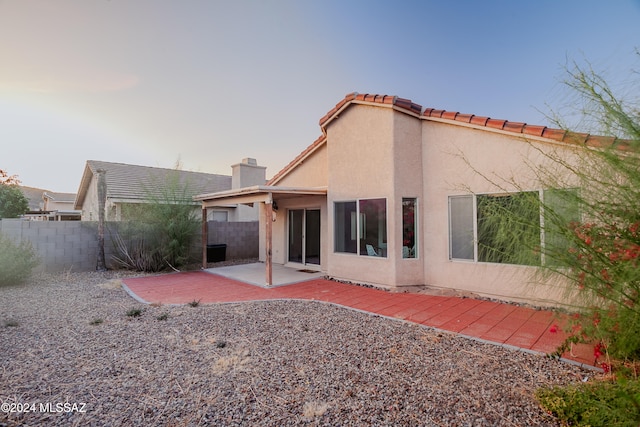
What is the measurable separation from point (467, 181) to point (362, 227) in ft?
11.9

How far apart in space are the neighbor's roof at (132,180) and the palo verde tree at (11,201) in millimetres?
6889

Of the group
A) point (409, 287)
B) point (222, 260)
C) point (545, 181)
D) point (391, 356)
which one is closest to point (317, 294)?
point (409, 287)

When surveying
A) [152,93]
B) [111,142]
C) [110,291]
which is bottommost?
[110,291]

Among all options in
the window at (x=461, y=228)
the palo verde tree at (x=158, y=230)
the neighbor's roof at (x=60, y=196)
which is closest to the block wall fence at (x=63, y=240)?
the palo verde tree at (x=158, y=230)

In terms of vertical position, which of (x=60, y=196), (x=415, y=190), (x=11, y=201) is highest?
(x=60, y=196)

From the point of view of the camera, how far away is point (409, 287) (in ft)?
30.7

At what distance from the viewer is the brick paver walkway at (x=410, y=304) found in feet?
18.0

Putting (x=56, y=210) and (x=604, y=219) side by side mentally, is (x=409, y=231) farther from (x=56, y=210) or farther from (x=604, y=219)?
(x=56, y=210)

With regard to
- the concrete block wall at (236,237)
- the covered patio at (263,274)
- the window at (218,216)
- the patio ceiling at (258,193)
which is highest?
the patio ceiling at (258,193)

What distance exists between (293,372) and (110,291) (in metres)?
8.59

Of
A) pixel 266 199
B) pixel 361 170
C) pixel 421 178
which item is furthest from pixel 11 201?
pixel 421 178

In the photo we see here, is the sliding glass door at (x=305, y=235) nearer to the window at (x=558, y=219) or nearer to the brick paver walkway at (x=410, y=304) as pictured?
the brick paver walkway at (x=410, y=304)

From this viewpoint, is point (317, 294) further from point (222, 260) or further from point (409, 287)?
point (222, 260)

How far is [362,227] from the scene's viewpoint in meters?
10.3
